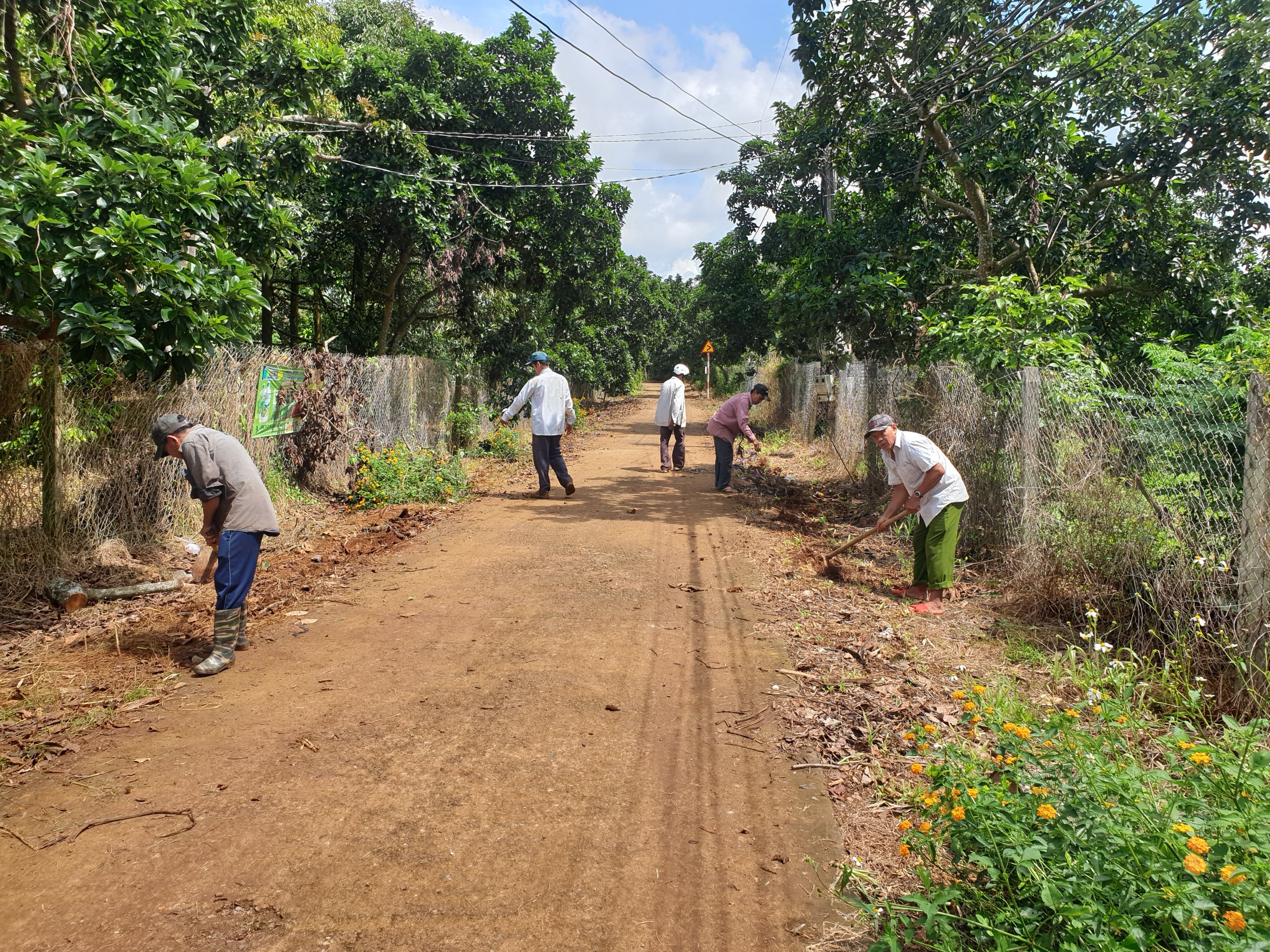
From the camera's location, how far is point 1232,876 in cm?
200

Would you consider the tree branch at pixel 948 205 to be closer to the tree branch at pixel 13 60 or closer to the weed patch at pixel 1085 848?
the weed patch at pixel 1085 848

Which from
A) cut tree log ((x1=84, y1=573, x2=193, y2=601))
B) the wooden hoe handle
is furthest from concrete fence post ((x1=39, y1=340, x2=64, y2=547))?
the wooden hoe handle

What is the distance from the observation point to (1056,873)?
230 cm

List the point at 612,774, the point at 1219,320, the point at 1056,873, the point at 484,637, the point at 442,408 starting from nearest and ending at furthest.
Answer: the point at 1056,873 → the point at 612,774 → the point at 484,637 → the point at 1219,320 → the point at 442,408

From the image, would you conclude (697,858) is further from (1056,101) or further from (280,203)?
(1056,101)

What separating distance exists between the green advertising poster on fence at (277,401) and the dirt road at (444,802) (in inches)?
152

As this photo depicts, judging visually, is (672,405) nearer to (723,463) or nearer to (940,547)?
(723,463)

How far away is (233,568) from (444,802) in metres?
2.43

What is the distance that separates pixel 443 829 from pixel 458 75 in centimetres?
1473

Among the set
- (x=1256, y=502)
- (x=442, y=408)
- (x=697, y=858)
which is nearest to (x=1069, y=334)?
(x=1256, y=502)

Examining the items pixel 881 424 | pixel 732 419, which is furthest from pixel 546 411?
pixel 881 424

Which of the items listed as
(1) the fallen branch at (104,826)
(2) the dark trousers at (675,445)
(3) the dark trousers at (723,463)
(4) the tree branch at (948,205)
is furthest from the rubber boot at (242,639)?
(4) the tree branch at (948,205)

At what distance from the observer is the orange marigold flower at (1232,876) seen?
200 cm

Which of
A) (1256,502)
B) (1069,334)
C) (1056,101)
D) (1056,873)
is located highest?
(1056,101)
